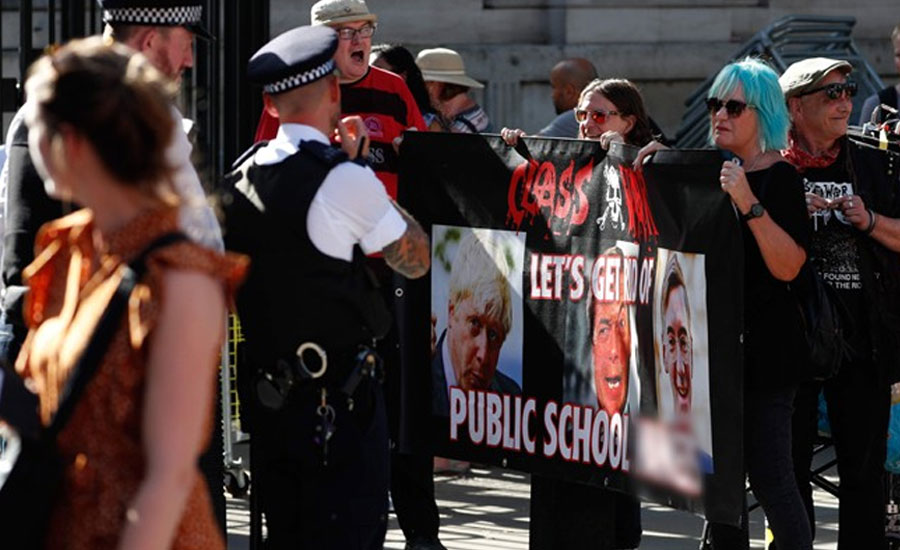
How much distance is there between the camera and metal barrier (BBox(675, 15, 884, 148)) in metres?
13.7

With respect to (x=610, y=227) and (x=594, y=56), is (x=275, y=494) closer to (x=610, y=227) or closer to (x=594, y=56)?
(x=610, y=227)

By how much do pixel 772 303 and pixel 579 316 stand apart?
645 millimetres

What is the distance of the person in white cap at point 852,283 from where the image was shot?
21.8ft

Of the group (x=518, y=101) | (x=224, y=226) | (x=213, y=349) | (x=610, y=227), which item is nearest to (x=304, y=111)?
(x=224, y=226)

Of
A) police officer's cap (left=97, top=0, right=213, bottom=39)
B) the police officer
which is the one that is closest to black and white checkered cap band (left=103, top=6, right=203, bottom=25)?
police officer's cap (left=97, top=0, right=213, bottom=39)

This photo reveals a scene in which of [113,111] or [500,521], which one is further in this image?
[500,521]

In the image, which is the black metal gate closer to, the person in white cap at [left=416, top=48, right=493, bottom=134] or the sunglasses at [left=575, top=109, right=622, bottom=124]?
the sunglasses at [left=575, top=109, right=622, bottom=124]

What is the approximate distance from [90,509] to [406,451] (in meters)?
3.87

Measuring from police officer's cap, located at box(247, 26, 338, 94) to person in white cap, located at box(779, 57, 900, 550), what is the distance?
7.02ft

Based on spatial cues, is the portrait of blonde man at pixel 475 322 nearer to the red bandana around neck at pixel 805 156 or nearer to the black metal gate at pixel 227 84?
the red bandana around neck at pixel 805 156

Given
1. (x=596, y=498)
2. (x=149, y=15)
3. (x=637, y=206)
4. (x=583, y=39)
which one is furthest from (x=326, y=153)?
(x=583, y=39)

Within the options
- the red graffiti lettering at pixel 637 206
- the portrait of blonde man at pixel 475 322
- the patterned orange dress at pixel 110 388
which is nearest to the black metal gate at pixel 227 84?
the portrait of blonde man at pixel 475 322

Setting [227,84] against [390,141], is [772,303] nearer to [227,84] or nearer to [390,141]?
[390,141]

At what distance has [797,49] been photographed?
14133 mm
